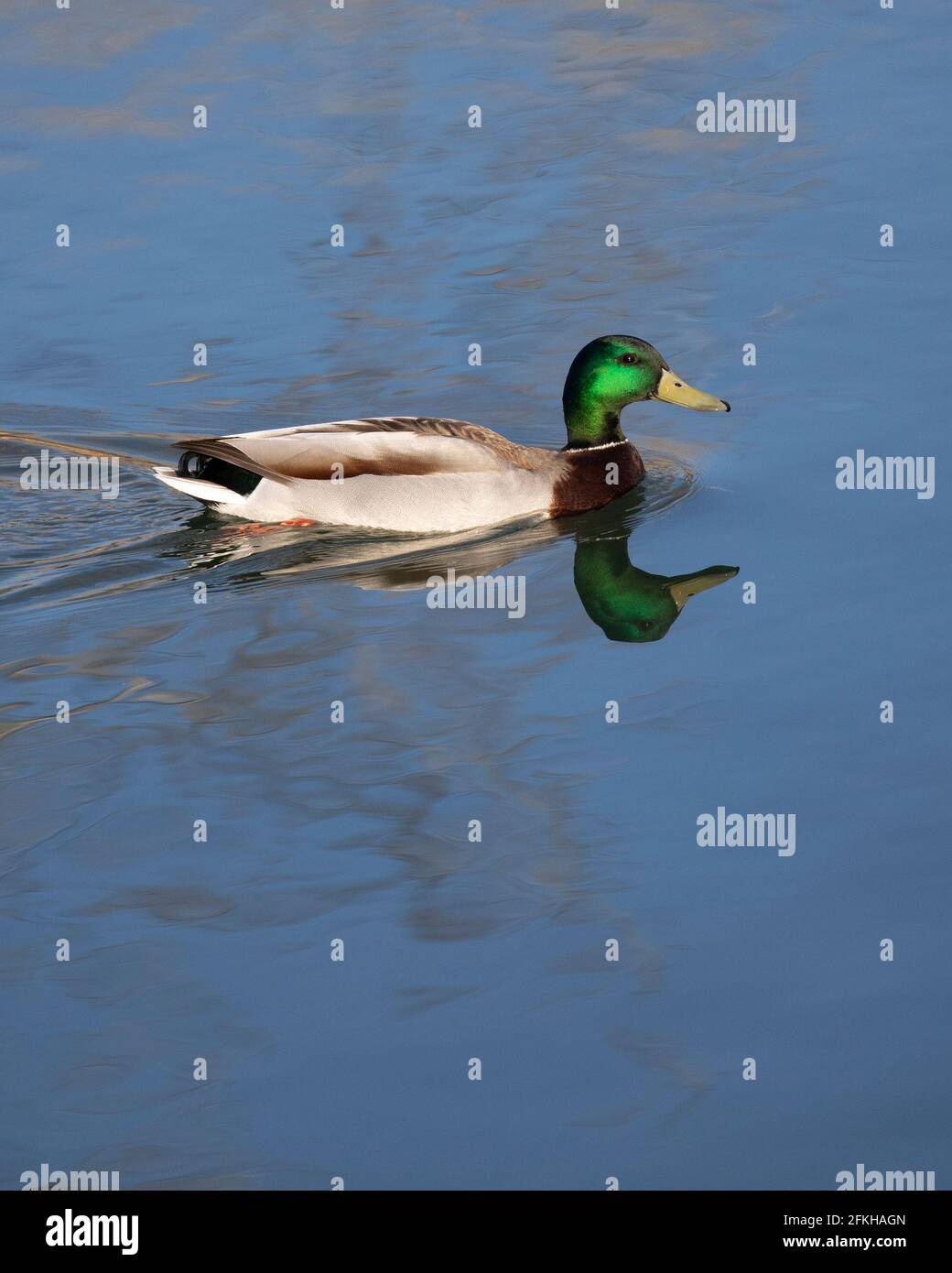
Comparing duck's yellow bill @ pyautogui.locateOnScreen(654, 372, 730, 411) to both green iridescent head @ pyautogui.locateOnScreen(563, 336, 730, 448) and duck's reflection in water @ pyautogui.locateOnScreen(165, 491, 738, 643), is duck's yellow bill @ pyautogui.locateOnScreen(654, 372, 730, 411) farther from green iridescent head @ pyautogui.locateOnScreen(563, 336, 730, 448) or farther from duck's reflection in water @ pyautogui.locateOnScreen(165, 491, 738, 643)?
duck's reflection in water @ pyautogui.locateOnScreen(165, 491, 738, 643)

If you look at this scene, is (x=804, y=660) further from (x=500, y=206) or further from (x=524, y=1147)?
(x=500, y=206)

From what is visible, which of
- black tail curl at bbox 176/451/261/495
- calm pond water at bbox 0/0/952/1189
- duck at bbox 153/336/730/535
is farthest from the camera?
black tail curl at bbox 176/451/261/495

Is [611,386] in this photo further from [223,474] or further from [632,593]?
[223,474]

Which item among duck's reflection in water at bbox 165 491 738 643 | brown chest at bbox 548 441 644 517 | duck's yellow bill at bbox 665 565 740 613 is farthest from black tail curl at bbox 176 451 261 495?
duck's yellow bill at bbox 665 565 740 613

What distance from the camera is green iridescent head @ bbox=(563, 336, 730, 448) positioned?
34.0ft

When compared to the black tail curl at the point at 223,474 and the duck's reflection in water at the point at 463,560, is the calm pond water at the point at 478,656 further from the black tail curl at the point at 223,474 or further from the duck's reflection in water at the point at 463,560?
the black tail curl at the point at 223,474

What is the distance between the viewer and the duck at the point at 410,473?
32.4 feet

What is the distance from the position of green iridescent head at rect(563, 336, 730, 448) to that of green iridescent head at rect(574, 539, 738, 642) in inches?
40.7

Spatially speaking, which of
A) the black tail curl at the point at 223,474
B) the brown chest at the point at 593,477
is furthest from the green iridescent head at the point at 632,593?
the black tail curl at the point at 223,474

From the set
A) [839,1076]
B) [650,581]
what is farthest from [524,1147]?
[650,581]

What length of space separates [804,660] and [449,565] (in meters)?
2.12

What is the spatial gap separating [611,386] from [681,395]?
38 cm

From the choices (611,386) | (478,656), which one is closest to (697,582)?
(478,656)

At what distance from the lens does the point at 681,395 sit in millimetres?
10359
